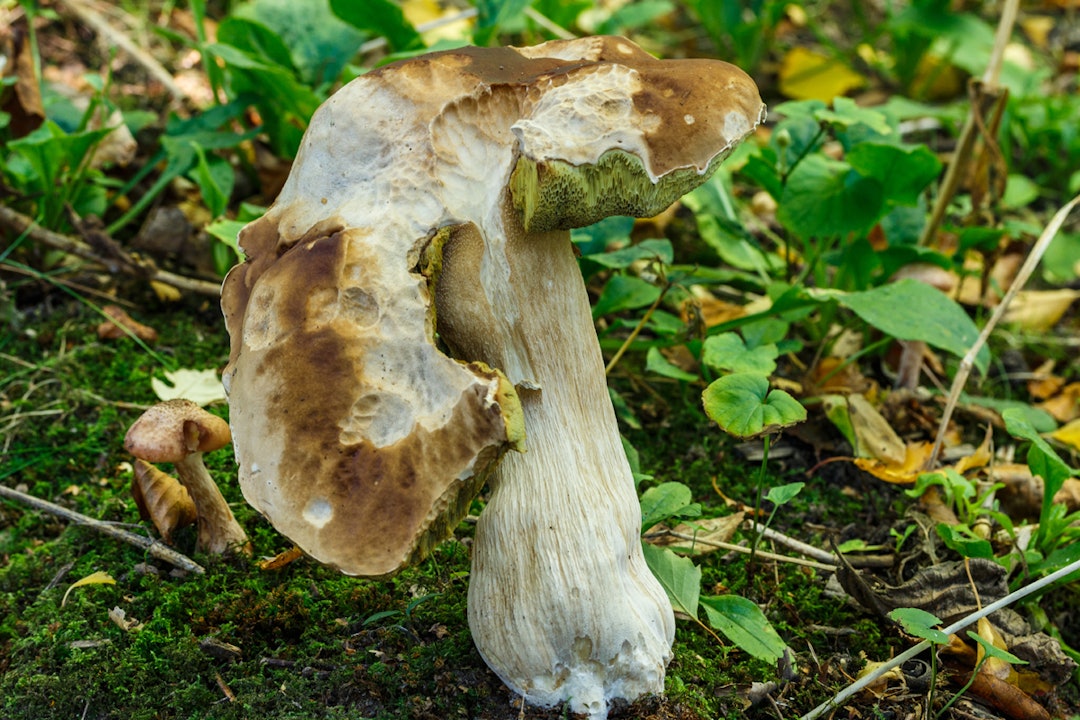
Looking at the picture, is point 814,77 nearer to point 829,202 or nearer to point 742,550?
point 829,202

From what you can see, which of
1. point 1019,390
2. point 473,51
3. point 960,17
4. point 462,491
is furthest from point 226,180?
point 960,17

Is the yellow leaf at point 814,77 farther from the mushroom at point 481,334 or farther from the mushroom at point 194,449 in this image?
the mushroom at point 194,449

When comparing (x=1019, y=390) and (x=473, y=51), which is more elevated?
(x=473, y=51)

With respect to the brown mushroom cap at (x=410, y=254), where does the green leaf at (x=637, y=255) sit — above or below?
below

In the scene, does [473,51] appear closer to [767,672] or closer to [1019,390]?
[767,672]

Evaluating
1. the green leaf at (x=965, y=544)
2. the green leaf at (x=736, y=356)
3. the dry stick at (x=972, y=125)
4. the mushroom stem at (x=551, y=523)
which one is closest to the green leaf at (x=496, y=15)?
the green leaf at (x=736, y=356)

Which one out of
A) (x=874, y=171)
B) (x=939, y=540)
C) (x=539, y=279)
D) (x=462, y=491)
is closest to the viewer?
(x=462, y=491)

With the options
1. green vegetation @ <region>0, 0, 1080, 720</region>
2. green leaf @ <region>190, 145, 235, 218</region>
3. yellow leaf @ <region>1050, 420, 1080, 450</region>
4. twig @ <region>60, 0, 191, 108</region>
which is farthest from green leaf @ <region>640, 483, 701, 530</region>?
twig @ <region>60, 0, 191, 108</region>
